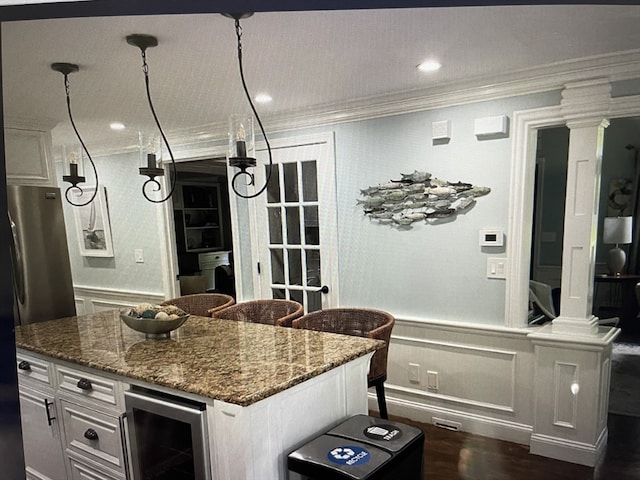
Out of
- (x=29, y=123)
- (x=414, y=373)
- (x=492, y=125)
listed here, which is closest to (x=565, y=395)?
(x=414, y=373)

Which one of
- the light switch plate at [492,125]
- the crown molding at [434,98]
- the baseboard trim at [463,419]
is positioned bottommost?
the baseboard trim at [463,419]

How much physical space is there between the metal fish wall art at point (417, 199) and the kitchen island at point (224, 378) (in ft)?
2.39

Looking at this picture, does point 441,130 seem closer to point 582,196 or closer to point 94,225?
point 582,196

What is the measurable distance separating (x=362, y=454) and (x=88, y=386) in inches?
27.6

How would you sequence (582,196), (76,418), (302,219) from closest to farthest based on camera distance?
(76,418), (582,196), (302,219)

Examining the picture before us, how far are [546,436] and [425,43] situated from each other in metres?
1.45

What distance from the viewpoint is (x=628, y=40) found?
0.99 meters

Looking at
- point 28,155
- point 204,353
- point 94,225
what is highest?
point 28,155

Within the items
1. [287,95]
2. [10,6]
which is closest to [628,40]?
[287,95]

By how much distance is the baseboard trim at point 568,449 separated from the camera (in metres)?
1.41

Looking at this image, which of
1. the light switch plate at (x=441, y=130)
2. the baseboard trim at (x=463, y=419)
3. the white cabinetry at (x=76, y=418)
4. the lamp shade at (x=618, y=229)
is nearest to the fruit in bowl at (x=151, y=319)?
the white cabinetry at (x=76, y=418)

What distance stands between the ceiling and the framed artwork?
0.14 metres

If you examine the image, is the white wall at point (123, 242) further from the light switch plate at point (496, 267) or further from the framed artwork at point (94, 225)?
the light switch plate at point (496, 267)

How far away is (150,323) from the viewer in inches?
45.7
